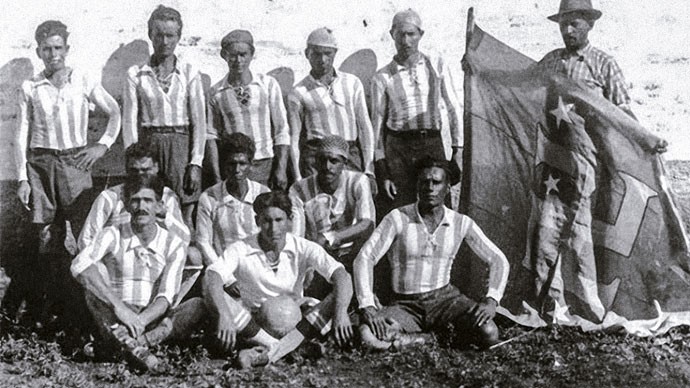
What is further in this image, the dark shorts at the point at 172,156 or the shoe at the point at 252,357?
the dark shorts at the point at 172,156

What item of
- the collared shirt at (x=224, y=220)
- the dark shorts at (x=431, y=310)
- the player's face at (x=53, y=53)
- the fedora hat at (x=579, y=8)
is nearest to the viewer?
the dark shorts at (x=431, y=310)

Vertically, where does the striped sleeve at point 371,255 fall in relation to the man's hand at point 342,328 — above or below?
above

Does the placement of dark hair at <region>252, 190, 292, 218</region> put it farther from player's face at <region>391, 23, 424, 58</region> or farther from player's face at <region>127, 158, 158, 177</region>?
player's face at <region>391, 23, 424, 58</region>

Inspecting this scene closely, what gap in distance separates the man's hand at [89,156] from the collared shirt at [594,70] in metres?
3.46

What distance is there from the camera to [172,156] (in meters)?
7.55

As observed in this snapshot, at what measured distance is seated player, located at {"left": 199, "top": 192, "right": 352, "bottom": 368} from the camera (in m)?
6.62

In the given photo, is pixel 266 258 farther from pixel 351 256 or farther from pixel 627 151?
pixel 627 151

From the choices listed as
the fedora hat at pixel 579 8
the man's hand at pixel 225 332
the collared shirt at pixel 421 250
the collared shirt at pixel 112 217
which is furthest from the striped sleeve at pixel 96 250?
the fedora hat at pixel 579 8

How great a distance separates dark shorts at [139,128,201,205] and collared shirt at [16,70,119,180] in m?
0.32

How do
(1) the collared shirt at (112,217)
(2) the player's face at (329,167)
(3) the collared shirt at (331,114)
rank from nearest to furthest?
1. (1) the collared shirt at (112,217)
2. (2) the player's face at (329,167)
3. (3) the collared shirt at (331,114)

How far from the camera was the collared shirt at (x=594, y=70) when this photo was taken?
788cm

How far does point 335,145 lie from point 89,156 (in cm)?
186

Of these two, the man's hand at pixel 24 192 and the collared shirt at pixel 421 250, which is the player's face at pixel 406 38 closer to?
the collared shirt at pixel 421 250

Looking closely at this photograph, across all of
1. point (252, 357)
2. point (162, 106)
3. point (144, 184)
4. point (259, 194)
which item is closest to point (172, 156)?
point (162, 106)
